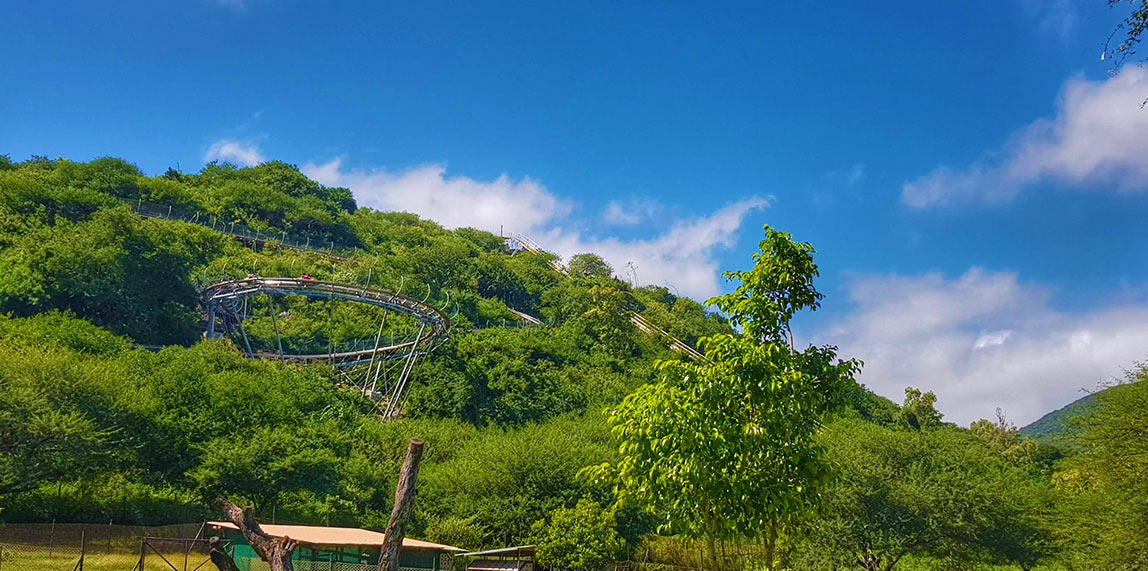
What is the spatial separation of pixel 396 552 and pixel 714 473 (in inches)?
144

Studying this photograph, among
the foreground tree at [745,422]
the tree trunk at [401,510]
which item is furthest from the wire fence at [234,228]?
the tree trunk at [401,510]

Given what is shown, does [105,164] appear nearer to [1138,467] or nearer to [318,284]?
[318,284]

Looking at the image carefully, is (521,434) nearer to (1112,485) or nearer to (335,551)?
(335,551)

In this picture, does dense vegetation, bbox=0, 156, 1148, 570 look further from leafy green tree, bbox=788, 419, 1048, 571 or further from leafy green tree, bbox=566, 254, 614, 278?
leafy green tree, bbox=566, 254, 614, 278

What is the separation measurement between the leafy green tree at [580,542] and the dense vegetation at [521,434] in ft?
0.32

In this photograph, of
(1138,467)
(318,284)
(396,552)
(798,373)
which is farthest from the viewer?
(318,284)

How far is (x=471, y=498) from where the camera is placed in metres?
37.7

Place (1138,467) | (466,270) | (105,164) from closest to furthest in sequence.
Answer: (1138,467) < (105,164) < (466,270)

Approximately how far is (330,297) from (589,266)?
72611 mm

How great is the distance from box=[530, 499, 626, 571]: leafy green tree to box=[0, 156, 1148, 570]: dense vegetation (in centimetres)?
10

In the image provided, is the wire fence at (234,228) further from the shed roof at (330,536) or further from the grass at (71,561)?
the grass at (71,561)

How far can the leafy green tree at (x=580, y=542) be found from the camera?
107 ft

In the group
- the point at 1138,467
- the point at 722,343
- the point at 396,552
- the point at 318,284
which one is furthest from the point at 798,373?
the point at 318,284

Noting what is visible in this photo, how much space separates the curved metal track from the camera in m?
50.3
